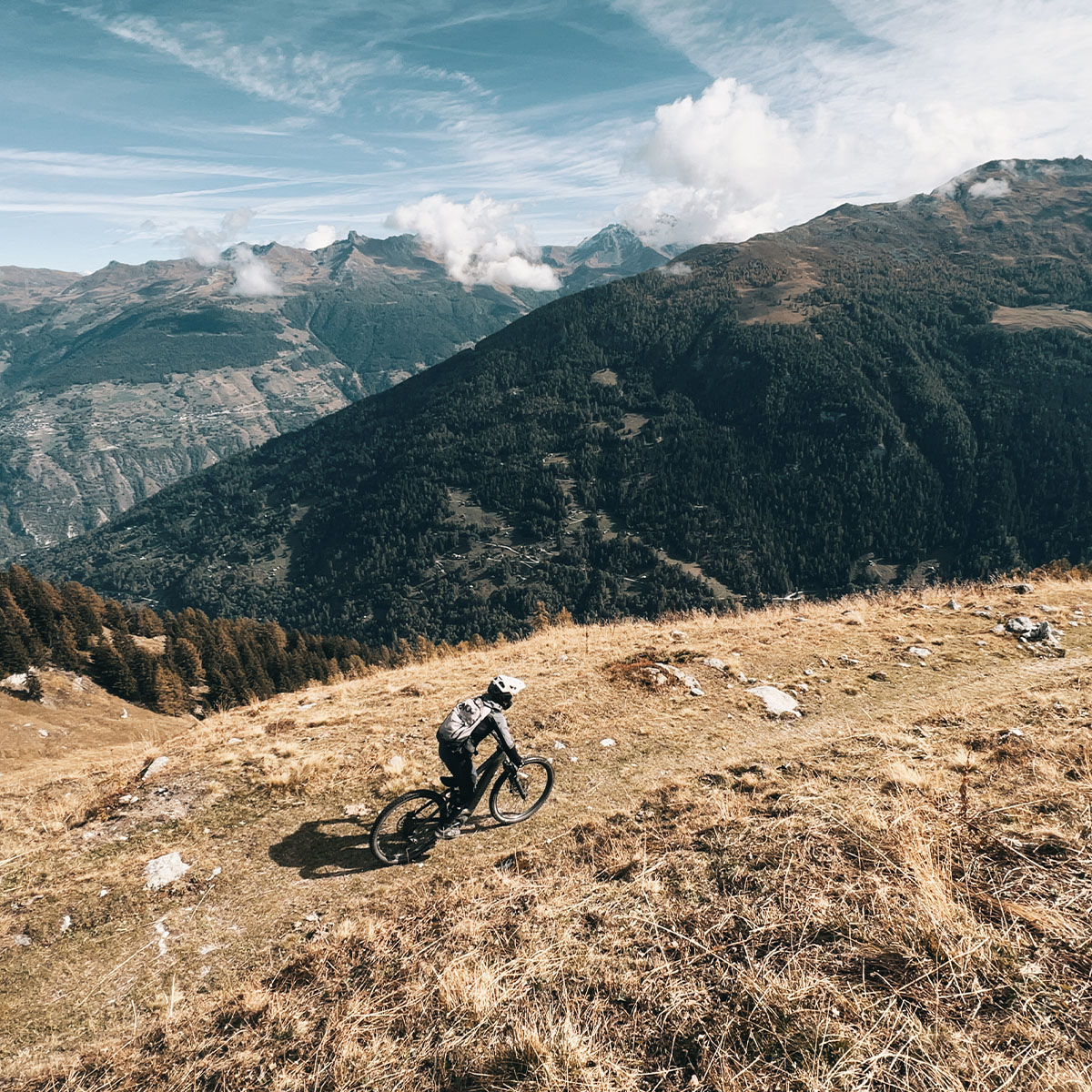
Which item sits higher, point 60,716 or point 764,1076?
point 764,1076

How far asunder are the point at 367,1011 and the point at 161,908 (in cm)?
549

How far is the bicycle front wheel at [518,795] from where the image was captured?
10.2m

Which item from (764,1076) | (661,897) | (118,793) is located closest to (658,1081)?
(764,1076)

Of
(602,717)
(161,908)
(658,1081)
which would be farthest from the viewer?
(602,717)

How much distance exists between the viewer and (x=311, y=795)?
11516 mm

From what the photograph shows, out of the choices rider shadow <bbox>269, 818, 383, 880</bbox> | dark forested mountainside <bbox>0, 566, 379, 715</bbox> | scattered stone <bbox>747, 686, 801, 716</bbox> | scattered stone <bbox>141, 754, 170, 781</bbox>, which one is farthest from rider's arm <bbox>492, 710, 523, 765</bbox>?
dark forested mountainside <bbox>0, 566, 379, 715</bbox>

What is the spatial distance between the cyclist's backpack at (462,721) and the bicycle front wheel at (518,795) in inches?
51.6

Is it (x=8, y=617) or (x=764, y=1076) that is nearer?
(x=764, y=1076)

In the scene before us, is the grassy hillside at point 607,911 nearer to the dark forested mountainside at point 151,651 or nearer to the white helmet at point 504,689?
the white helmet at point 504,689

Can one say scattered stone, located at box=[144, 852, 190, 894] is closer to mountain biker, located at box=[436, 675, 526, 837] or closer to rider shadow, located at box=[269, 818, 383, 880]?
rider shadow, located at box=[269, 818, 383, 880]

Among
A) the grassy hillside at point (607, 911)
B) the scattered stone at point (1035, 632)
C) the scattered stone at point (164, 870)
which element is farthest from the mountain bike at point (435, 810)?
the scattered stone at point (1035, 632)

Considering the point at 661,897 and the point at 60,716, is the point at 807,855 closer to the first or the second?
the point at 661,897

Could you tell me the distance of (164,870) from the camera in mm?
9406

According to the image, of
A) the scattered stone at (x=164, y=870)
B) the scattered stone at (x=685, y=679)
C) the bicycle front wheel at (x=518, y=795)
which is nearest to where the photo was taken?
the scattered stone at (x=164, y=870)
